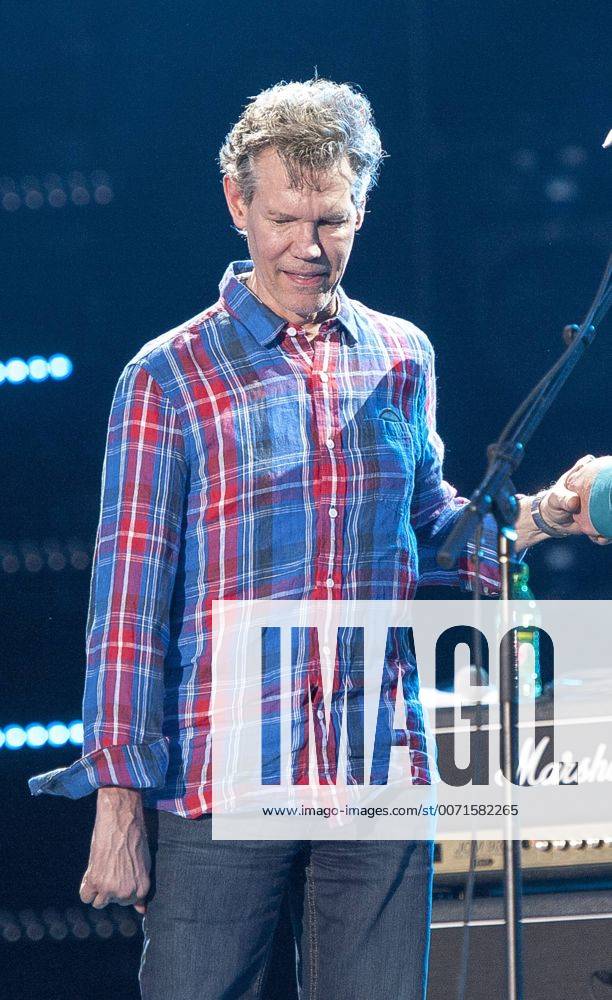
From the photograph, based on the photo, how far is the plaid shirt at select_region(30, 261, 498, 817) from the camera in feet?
5.19

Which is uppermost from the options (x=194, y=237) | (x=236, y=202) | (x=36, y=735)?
(x=194, y=237)

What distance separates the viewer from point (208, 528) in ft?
5.36

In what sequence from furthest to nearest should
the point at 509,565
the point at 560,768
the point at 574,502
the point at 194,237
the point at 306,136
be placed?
1. the point at 194,237
2. the point at 560,768
3. the point at 574,502
4. the point at 306,136
5. the point at 509,565

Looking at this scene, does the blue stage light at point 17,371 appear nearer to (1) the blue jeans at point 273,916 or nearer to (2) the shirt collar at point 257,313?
(2) the shirt collar at point 257,313

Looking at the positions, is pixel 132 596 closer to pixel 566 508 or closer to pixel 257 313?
pixel 257 313

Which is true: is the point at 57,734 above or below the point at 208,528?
below

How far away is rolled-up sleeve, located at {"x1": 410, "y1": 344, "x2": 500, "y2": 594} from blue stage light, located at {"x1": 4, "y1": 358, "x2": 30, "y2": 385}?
1063mm

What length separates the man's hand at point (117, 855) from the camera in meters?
1.53

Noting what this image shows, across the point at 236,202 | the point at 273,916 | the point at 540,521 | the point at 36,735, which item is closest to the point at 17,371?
the point at 36,735

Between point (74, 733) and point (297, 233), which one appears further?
point (74, 733)

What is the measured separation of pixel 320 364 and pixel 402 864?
0.67 meters

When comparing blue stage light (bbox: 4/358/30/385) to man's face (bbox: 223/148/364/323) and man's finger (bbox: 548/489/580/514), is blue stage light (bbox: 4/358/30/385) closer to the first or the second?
man's face (bbox: 223/148/364/323)

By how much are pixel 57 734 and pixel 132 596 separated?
1139mm

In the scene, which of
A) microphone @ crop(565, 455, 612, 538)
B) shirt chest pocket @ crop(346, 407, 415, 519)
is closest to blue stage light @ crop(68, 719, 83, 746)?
shirt chest pocket @ crop(346, 407, 415, 519)
